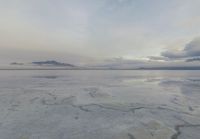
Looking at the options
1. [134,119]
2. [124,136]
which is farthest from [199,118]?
[124,136]

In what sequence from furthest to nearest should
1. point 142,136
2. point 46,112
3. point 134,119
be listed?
point 46,112 < point 134,119 < point 142,136

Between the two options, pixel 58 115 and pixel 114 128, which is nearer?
pixel 114 128

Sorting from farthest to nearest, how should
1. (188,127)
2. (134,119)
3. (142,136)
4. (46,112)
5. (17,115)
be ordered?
(46,112) → (17,115) → (134,119) → (188,127) → (142,136)

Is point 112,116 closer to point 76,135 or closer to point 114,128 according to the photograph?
point 114,128

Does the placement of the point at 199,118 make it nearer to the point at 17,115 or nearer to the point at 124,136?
the point at 124,136

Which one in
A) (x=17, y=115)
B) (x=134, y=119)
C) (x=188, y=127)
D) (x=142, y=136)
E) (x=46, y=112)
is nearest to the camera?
(x=142, y=136)

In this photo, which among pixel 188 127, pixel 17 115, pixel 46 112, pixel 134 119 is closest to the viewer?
pixel 188 127

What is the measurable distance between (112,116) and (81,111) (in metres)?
1.09

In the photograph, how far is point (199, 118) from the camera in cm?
461

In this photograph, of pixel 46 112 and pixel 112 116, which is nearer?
pixel 112 116

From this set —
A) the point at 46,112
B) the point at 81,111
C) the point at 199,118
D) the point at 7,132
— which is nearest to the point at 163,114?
the point at 199,118

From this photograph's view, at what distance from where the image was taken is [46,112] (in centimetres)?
522

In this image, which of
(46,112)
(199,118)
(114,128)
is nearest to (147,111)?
(199,118)

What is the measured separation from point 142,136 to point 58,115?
2.59m
